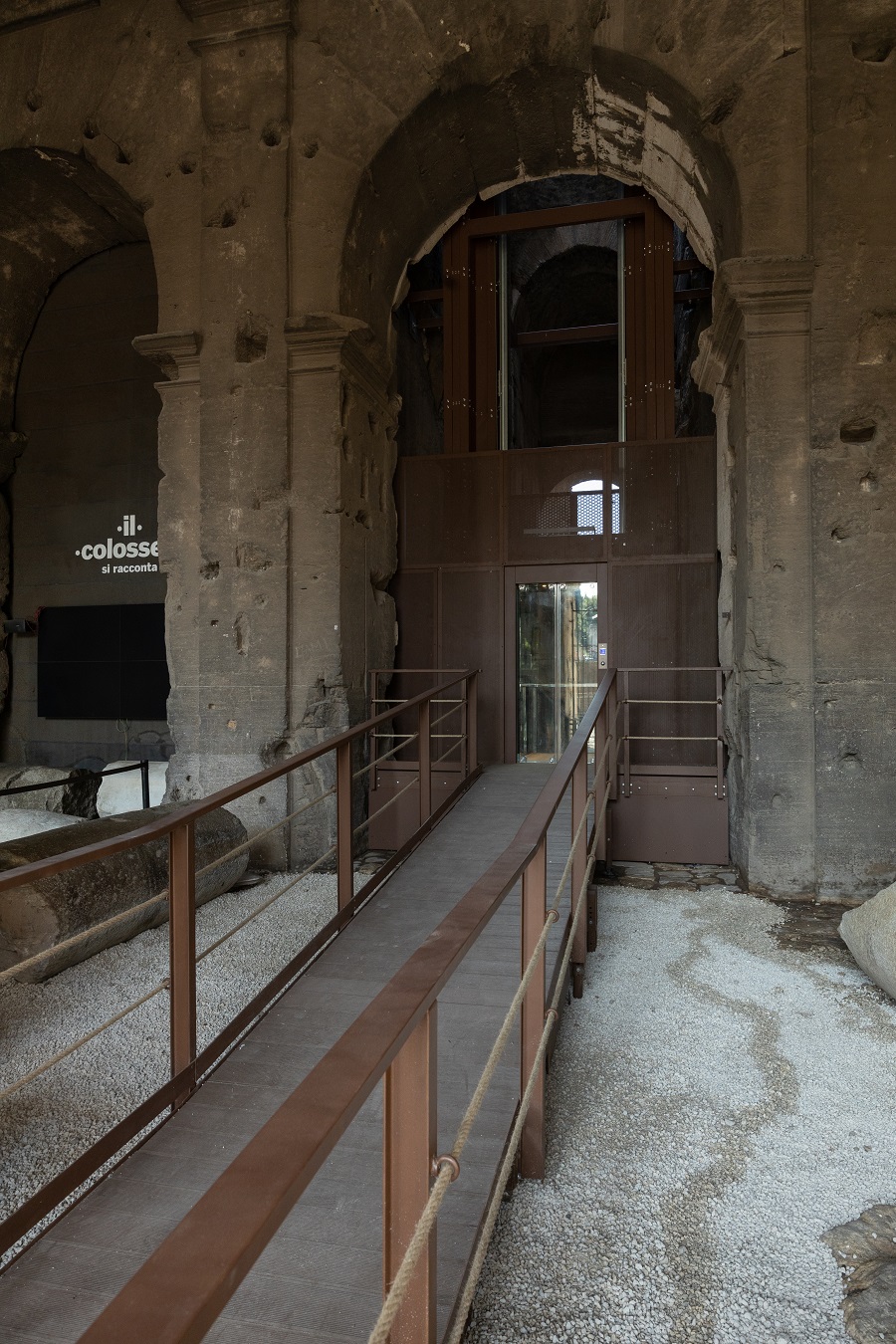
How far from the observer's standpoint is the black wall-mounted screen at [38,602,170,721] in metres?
9.47

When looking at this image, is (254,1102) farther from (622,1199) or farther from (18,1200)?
(622,1199)

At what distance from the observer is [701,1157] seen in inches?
105

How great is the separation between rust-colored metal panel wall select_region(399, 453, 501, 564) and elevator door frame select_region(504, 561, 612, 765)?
0.32m

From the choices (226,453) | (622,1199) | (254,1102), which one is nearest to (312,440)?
(226,453)

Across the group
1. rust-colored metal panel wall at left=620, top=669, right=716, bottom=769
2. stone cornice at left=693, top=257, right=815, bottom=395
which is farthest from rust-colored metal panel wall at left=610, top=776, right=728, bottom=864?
stone cornice at left=693, top=257, right=815, bottom=395

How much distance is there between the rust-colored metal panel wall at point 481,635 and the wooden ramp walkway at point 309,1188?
13.5ft

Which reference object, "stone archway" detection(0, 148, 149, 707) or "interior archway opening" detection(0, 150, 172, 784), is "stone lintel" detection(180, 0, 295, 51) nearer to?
"stone archway" detection(0, 148, 149, 707)

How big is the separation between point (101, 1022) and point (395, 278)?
6.89m

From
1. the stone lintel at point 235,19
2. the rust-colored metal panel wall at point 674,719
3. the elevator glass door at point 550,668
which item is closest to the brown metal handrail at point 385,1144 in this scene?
the rust-colored metal panel wall at point 674,719

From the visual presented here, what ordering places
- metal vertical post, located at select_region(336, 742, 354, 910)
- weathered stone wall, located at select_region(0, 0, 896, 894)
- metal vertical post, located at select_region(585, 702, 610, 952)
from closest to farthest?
metal vertical post, located at select_region(336, 742, 354, 910)
metal vertical post, located at select_region(585, 702, 610, 952)
weathered stone wall, located at select_region(0, 0, 896, 894)

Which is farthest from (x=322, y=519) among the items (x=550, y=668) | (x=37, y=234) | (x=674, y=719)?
(x=37, y=234)

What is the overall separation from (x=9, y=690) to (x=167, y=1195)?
9276 mm

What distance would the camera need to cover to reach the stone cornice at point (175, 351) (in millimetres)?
6773

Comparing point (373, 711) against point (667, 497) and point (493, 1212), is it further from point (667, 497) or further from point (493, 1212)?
point (493, 1212)
